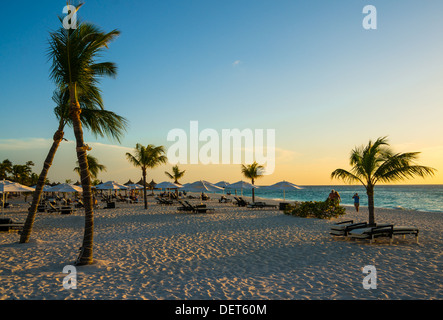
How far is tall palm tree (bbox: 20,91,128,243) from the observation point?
25.1 feet

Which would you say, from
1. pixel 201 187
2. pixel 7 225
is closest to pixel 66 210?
pixel 7 225

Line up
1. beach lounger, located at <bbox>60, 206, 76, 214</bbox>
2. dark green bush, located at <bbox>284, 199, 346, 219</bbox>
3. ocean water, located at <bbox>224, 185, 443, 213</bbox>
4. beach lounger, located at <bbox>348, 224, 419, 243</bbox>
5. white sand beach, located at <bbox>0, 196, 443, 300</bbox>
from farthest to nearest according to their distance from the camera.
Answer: ocean water, located at <bbox>224, 185, 443, 213</bbox>
beach lounger, located at <bbox>60, 206, 76, 214</bbox>
dark green bush, located at <bbox>284, 199, 346, 219</bbox>
beach lounger, located at <bbox>348, 224, 419, 243</bbox>
white sand beach, located at <bbox>0, 196, 443, 300</bbox>

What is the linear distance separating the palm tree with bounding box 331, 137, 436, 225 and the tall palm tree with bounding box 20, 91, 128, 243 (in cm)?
884

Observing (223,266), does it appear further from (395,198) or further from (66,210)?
(395,198)

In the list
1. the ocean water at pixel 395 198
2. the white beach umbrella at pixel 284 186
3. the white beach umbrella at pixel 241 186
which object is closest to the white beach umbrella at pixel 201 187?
the white beach umbrella at pixel 284 186

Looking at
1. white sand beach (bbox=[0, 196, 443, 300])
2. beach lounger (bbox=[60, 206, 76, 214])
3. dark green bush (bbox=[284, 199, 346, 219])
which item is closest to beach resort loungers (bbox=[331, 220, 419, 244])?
white sand beach (bbox=[0, 196, 443, 300])

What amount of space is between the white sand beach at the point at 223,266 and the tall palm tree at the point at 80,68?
1075 mm

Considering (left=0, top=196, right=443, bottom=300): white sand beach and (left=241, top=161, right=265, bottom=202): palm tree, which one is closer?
(left=0, top=196, right=443, bottom=300): white sand beach

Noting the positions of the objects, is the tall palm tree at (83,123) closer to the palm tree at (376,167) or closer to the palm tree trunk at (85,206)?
the palm tree trunk at (85,206)

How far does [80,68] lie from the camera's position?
695cm

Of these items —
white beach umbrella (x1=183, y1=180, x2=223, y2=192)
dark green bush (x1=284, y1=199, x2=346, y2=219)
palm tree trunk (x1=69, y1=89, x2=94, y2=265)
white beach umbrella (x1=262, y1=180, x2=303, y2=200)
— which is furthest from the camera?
white beach umbrella (x1=262, y1=180, x2=303, y2=200)

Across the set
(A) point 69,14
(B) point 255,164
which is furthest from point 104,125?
(B) point 255,164

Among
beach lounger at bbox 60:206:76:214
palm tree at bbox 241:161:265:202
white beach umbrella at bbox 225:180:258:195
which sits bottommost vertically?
beach lounger at bbox 60:206:76:214

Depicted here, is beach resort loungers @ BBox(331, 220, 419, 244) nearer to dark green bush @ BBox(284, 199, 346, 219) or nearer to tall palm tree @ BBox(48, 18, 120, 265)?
dark green bush @ BBox(284, 199, 346, 219)
